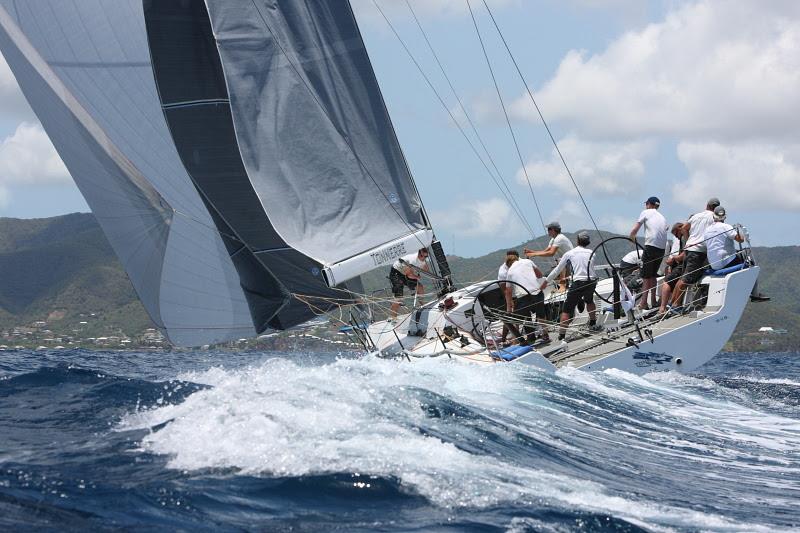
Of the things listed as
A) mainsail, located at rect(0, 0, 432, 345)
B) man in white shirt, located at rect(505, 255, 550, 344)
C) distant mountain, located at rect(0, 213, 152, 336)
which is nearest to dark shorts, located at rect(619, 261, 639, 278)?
man in white shirt, located at rect(505, 255, 550, 344)

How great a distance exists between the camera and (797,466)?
25.5ft

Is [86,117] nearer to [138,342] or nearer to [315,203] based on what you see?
[315,203]

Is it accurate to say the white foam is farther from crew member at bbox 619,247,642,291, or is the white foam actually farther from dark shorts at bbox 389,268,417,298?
crew member at bbox 619,247,642,291

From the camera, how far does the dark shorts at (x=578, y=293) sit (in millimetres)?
12172

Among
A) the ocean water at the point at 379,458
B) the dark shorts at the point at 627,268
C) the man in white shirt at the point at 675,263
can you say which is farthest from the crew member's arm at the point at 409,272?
the dark shorts at the point at 627,268

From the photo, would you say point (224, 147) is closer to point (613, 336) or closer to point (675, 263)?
point (613, 336)

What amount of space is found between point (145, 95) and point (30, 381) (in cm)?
357

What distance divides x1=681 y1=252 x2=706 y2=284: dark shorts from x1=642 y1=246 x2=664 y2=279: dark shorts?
0.40 meters

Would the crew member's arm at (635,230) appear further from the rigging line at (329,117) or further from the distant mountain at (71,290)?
the distant mountain at (71,290)

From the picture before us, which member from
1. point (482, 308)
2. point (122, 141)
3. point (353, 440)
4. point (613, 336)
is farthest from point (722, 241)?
point (353, 440)

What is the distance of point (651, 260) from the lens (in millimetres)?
13305

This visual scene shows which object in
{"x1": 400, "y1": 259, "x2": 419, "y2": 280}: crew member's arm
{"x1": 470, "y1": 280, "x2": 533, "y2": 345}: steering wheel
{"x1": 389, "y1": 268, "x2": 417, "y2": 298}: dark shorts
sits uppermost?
{"x1": 400, "y1": 259, "x2": 419, "y2": 280}: crew member's arm

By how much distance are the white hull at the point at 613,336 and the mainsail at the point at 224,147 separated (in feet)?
3.32

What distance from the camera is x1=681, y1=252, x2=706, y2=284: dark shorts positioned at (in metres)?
13.5
